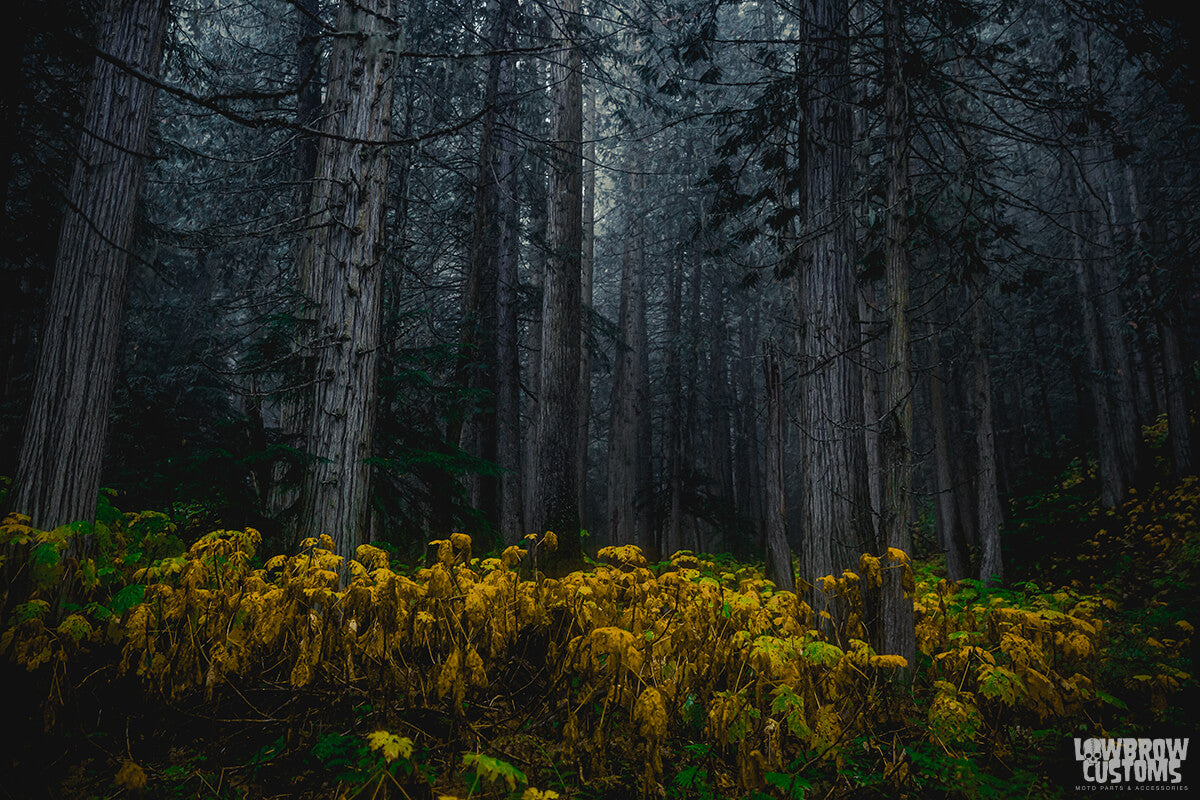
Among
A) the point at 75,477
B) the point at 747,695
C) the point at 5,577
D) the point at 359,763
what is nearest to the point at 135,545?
the point at 75,477

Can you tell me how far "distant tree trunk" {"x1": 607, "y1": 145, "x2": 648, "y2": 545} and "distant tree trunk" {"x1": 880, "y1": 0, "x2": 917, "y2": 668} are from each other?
10.5m

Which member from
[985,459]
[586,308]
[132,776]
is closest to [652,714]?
[132,776]

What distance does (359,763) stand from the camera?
2879mm

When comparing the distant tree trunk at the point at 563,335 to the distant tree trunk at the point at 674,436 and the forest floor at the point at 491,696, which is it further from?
the distant tree trunk at the point at 674,436

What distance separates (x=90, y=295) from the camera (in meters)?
5.30

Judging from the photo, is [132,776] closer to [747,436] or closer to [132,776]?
[132,776]

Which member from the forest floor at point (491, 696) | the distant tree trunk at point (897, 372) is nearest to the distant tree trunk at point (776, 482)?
the distant tree trunk at point (897, 372)

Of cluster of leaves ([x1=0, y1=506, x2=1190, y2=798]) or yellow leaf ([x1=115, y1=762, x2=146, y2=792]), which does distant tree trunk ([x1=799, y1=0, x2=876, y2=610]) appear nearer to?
cluster of leaves ([x1=0, y1=506, x2=1190, y2=798])

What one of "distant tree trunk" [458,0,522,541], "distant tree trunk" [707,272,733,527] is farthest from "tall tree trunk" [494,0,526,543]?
"distant tree trunk" [707,272,733,527]

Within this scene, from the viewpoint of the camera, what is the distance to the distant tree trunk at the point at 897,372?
4.50 meters

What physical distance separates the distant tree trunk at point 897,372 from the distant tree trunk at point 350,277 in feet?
13.8

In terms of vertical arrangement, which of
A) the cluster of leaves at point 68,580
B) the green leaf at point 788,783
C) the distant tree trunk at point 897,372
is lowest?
the green leaf at point 788,783

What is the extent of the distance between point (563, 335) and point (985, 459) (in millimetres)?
8673

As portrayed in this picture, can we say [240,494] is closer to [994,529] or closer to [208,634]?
[208,634]
